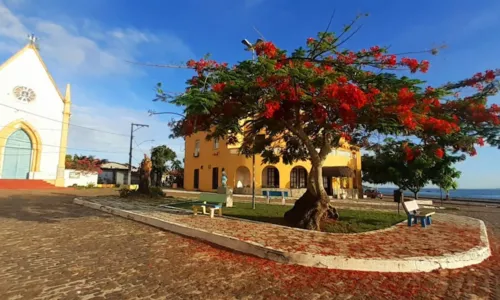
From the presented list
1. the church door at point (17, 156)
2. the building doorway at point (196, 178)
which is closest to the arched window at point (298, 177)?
the building doorway at point (196, 178)

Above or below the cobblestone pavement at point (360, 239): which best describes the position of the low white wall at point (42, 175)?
above

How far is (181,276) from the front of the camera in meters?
4.98

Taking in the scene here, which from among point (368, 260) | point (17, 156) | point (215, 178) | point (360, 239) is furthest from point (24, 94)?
point (368, 260)

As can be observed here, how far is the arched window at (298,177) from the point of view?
27.8m

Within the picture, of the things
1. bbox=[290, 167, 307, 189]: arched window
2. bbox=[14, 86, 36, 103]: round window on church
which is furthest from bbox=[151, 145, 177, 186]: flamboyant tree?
bbox=[290, 167, 307, 189]: arched window

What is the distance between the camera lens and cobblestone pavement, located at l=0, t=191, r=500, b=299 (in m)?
4.28

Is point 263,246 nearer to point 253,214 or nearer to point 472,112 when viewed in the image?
point 253,214

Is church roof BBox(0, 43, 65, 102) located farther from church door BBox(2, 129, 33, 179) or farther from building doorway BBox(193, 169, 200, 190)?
building doorway BBox(193, 169, 200, 190)

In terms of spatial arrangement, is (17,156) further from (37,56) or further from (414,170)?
(414,170)

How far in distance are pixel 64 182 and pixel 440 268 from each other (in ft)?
111

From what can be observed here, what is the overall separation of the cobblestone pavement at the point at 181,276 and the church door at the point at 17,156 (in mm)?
26725

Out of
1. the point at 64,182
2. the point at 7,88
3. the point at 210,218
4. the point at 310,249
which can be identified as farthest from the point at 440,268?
the point at 7,88

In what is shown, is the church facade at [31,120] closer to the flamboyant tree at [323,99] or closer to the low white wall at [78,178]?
the low white wall at [78,178]

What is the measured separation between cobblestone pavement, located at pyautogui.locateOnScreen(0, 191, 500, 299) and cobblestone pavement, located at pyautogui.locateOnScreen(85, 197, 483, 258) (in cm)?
65
